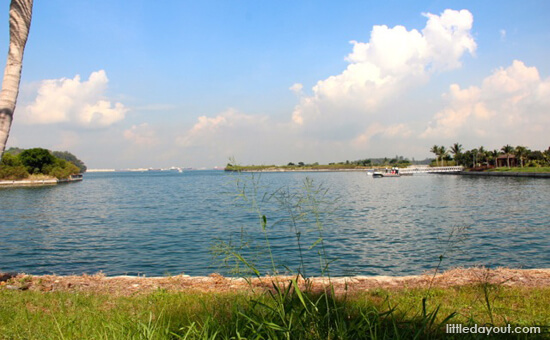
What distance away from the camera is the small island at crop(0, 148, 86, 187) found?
328ft

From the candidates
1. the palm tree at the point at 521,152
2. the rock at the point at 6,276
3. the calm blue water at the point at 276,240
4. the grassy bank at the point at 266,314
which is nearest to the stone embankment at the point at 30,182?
the calm blue water at the point at 276,240

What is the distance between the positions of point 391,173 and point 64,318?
130 metres

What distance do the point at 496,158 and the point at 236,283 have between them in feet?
451

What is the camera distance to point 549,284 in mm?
7906

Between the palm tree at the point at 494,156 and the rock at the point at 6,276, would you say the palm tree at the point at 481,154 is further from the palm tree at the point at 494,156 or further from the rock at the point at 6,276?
the rock at the point at 6,276

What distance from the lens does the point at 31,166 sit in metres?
110

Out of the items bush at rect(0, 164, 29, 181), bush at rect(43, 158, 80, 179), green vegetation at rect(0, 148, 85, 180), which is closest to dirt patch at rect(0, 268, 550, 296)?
green vegetation at rect(0, 148, 85, 180)

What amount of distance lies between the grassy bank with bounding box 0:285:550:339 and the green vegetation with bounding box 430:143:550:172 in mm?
103616

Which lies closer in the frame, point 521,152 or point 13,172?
point 13,172

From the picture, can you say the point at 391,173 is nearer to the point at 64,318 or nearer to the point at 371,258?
the point at 371,258

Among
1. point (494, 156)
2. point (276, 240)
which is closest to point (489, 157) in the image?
point (494, 156)

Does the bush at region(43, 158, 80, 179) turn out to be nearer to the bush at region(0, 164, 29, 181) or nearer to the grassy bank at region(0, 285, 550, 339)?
the bush at region(0, 164, 29, 181)

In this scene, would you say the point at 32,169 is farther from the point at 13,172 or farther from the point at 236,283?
the point at 236,283


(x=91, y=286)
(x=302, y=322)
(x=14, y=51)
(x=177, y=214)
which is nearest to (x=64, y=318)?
(x=302, y=322)
